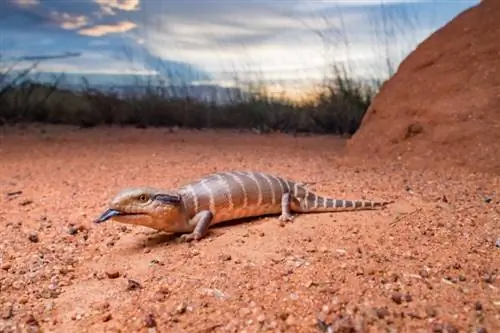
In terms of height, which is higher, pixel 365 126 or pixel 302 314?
pixel 365 126

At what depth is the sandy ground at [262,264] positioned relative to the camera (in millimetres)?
2422

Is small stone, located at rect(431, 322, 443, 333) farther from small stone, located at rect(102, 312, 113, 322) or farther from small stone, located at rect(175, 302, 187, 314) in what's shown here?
small stone, located at rect(102, 312, 113, 322)

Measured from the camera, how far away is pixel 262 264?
3.00 metres

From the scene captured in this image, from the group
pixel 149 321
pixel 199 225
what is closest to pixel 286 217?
pixel 199 225

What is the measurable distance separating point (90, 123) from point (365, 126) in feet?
16.6

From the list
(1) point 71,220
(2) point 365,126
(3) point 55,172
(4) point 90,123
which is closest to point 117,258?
(1) point 71,220

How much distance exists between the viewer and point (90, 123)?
33.6ft

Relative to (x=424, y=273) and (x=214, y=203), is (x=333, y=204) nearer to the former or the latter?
(x=214, y=203)

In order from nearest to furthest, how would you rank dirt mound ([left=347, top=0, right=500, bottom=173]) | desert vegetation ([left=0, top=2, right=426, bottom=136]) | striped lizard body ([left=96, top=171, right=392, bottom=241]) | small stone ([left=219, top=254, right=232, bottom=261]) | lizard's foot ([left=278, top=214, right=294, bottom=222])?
small stone ([left=219, top=254, right=232, bottom=261]), striped lizard body ([left=96, top=171, right=392, bottom=241]), lizard's foot ([left=278, top=214, right=294, bottom=222]), dirt mound ([left=347, top=0, right=500, bottom=173]), desert vegetation ([left=0, top=2, right=426, bottom=136])

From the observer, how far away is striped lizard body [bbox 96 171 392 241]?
349 centimetres

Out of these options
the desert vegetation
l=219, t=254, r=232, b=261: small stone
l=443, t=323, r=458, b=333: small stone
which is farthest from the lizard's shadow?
the desert vegetation

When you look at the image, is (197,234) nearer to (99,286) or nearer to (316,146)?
(99,286)

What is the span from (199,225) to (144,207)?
0.37m

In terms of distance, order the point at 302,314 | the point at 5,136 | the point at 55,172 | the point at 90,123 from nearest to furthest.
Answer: the point at 302,314 → the point at 55,172 → the point at 5,136 → the point at 90,123
